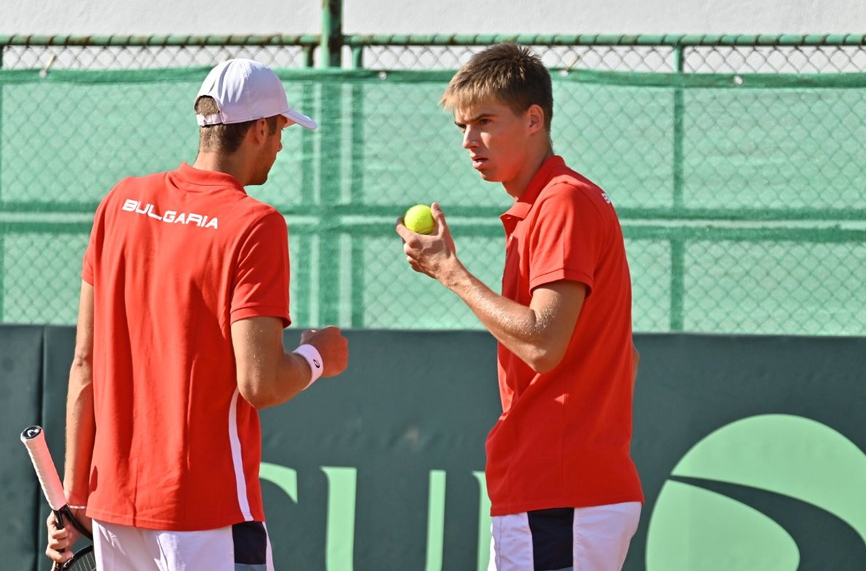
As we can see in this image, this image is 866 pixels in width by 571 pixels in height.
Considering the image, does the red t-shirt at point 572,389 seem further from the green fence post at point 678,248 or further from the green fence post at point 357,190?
the green fence post at point 357,190

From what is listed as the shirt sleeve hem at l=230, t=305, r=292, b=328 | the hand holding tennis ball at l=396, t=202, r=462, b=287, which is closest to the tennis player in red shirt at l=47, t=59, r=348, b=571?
the shirt sleeve hem at l=230, t=305, r=292, b=328

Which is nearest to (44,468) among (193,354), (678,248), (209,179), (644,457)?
(193,354)

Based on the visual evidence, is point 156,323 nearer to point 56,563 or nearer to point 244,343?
point 244,343

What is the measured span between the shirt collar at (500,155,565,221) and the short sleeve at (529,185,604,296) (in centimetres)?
11

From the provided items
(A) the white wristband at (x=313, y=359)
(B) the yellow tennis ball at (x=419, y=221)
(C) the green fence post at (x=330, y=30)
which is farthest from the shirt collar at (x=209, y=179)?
(C) the green fence post at (x=330, y=30)

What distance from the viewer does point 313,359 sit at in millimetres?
2975

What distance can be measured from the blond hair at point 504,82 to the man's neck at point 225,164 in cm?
61

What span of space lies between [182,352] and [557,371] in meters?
0.92

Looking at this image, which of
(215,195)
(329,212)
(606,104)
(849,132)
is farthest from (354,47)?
(215,195)

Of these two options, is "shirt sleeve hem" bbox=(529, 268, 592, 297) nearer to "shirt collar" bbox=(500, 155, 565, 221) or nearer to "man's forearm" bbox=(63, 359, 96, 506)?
"shirt collar" bbox=(500, 155, 565, 221)

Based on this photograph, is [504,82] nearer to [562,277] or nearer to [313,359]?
[562,277]

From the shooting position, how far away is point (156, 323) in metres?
2.79

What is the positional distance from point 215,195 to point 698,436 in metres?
3.04

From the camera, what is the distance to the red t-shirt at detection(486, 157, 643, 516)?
9.46 feet
